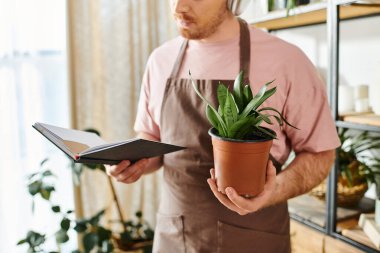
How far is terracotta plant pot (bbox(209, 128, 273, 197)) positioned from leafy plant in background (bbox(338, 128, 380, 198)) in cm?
85

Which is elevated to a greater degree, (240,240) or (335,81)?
(335,81)

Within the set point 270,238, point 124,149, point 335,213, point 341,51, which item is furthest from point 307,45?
point 124,149

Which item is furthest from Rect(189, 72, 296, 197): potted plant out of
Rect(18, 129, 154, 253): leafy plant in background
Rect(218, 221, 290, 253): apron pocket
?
Rect(18, 129, 154, 253): leafy plant in background

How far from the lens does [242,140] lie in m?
0.78

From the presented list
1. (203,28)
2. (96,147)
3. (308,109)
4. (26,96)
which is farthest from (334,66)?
(26,96)

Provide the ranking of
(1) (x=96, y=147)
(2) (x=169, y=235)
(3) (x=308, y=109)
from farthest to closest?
(2) (x=169, y=235) → (3) (x=308, y=109) → (1) (x=96, y=147)

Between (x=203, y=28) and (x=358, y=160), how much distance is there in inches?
35.7

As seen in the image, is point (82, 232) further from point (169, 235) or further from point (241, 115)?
point (241, 115)

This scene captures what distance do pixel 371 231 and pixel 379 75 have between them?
56 cm

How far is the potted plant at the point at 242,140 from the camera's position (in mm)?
792

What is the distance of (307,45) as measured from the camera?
208 cm

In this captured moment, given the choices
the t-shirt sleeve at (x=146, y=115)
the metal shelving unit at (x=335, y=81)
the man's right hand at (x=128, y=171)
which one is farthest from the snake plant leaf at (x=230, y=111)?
the metal shelving unit at (x=335, y=81)

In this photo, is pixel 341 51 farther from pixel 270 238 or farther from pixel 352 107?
pixel 270 238

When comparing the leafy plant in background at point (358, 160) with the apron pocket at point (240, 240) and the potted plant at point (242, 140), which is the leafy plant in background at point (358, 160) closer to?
the apron pocket at point (240, 240)
